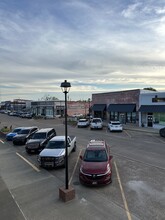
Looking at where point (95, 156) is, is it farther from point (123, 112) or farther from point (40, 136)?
point (123, 112)

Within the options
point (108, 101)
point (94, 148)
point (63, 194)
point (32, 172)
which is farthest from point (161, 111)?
point (63, 194)

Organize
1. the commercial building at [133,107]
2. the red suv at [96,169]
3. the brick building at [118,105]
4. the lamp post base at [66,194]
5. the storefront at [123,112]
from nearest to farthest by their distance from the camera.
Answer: the lamp post base at [66,194], the red suv at [96,169], the commercial building at [133,107], the brick building at [118,105], the storefront at [123,112]

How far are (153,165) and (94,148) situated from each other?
439 cm

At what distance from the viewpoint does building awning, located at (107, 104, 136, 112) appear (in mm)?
36269

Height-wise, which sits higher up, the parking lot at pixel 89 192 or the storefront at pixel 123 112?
the storefront at pixel 123 112

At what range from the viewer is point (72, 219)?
7.51 m

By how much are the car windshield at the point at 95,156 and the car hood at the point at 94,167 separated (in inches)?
15.1

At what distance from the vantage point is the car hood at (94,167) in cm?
1025

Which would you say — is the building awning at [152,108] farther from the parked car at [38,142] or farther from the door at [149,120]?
the parked car at [38,142]

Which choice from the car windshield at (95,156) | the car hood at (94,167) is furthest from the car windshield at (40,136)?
the car hood at (94,167)

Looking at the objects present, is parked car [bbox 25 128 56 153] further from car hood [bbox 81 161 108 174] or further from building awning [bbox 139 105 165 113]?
building awning [bbox 139 105 165 113]

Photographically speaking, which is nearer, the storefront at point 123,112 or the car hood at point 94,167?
the car hood at point 94,167

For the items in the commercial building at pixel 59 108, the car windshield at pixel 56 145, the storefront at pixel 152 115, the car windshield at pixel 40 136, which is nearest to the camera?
the car windshield at pixel 56 145

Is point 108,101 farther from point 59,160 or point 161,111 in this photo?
point 59,160
